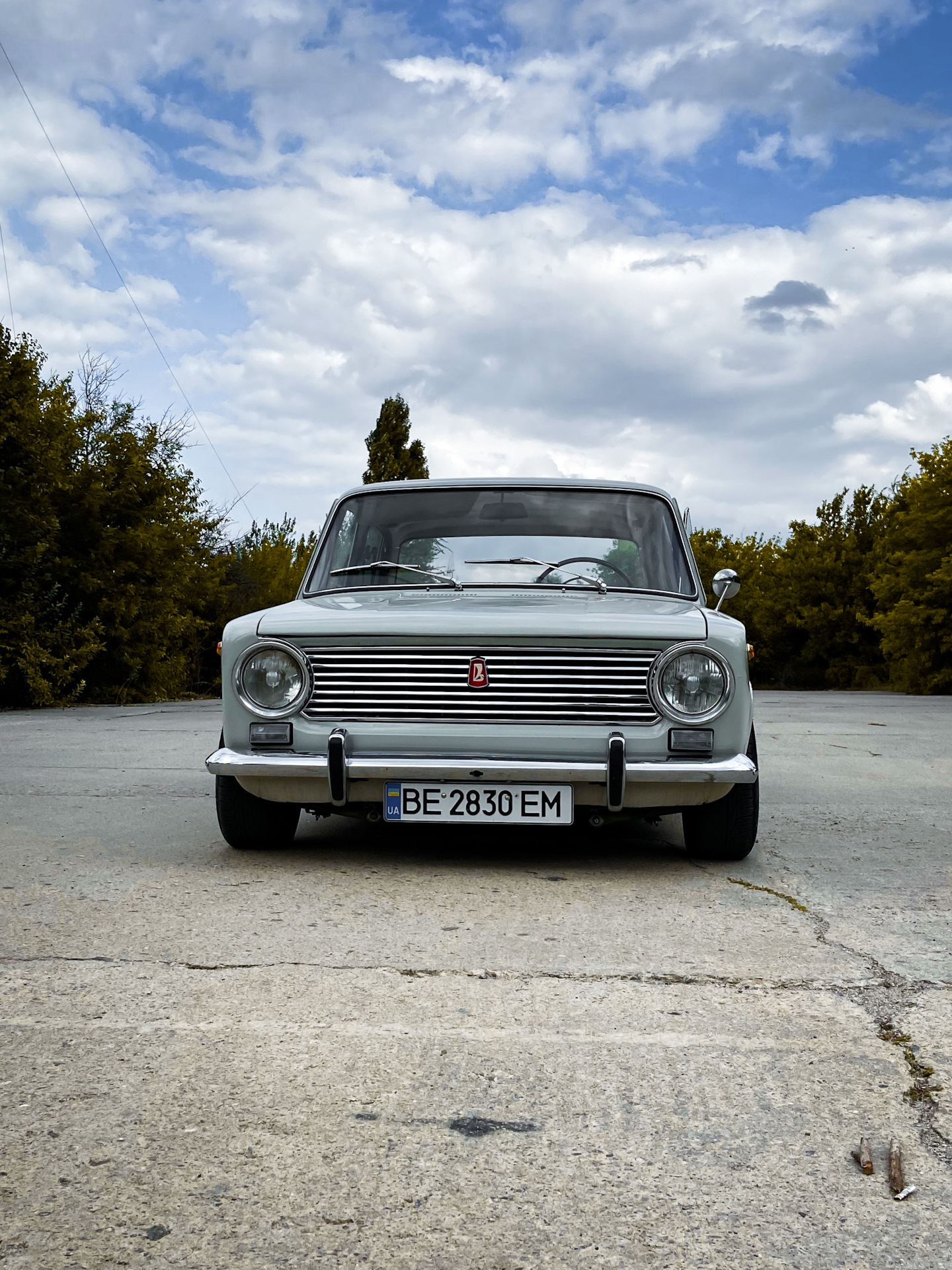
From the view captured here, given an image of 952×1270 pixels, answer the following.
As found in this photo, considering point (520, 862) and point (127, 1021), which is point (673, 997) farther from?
point (520, 862)

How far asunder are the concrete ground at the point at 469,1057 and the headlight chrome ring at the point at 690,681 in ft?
2.02

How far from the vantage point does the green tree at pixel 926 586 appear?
93.1 ft

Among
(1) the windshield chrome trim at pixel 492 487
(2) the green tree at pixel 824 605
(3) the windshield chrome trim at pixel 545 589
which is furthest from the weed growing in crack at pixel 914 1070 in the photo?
(2) the green tree at pixel 824 605

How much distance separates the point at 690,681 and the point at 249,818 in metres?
1.77

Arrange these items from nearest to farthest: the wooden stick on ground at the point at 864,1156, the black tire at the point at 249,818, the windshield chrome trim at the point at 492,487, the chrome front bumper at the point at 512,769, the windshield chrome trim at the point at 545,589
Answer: the wooden stick on ground at the point at 864,1156 < the chrome front bumper at the point at 512,769 < the black tire at the point at 249,818 < the windshield chrome trim at the point at 545,589 < the windshield chrome trim at the point at 492,487

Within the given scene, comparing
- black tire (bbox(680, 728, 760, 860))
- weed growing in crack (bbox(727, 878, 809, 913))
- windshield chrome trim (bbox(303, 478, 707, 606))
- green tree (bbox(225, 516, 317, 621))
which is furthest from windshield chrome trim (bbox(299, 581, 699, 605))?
green tree (bbox(225, 516, 317, 621))

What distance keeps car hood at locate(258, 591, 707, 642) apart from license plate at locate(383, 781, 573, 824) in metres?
0.54

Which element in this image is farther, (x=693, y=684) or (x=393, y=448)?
(x=393, y=448)

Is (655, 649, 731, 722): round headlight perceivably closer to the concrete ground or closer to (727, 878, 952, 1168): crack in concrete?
the concrete ground

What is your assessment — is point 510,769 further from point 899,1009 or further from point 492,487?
point 492,487

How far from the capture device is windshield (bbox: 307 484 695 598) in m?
5.51

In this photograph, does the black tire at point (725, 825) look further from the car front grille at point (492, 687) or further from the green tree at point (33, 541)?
the green tree at point (33, 541)

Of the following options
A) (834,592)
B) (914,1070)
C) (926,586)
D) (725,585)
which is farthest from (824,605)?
(914,1070)

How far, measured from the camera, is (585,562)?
5.56 m
